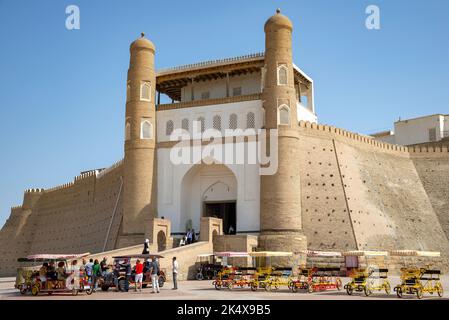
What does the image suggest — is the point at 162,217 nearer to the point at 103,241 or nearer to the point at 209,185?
the point at 209,185

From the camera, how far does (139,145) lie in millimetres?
27078

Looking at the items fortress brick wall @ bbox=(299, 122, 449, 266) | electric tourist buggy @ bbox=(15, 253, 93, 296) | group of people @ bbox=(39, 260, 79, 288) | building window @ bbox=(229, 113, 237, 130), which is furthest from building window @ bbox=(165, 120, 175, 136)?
group of people @ bbox=(39, 260, 79, 288)

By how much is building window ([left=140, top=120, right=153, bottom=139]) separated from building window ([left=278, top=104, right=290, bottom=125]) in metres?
6.31

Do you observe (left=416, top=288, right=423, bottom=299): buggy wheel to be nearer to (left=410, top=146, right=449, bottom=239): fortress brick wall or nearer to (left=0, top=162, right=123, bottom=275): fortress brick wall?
(left=410, top=146, right=449, bottom=239): fortress brick wall

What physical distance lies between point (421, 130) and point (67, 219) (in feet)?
81.2

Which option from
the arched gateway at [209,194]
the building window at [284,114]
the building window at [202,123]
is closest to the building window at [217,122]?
the building window at [202,123]

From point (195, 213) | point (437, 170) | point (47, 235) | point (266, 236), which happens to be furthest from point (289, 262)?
point (47, 235)

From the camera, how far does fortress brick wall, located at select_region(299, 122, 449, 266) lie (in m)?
25.8

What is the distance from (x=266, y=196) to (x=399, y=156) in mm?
11729

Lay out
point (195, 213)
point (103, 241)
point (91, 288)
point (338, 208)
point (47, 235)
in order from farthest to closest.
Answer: point (47, 235) < point (103, 241) < point (195, 213) < point (338, 208) < point (91, 288)

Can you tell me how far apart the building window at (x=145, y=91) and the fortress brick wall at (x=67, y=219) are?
541 centimetres

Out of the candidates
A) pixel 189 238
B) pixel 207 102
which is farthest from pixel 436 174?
pixel 189 238

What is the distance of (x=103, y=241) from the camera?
101 feet

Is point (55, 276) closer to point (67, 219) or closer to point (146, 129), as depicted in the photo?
point (146, 129)
